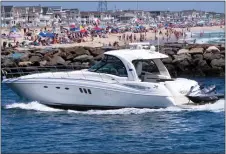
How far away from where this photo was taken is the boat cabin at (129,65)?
2373 centimetres

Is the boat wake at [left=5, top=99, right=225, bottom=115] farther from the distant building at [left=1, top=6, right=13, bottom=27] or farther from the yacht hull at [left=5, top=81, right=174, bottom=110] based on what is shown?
the distant building at [left=1, top=6, right=13, bottom=27]

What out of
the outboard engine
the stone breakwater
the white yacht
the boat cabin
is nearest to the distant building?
the stone breakwater

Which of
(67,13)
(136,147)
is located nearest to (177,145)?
(136,147)

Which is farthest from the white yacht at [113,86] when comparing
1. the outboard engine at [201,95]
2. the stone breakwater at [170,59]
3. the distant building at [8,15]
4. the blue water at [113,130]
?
the distant building at [8,15]

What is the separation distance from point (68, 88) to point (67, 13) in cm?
12297

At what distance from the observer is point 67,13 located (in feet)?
479

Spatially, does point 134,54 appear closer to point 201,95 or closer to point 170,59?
point 201,95

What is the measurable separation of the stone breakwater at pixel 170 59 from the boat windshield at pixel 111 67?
12079 millimetres

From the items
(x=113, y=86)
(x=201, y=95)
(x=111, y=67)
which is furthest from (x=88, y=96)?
(x=201, y=95)

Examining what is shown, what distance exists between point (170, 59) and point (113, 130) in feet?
66.5

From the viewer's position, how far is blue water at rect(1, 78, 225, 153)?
59.6ft

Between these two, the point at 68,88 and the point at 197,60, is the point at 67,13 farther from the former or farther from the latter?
the point at 68,88

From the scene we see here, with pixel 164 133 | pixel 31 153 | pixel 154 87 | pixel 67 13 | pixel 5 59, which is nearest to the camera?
pixel 31 153

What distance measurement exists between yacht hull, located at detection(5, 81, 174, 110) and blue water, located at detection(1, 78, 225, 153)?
300mm
